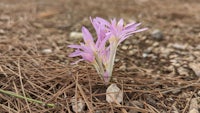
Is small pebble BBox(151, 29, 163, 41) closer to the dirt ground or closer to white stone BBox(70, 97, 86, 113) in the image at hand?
the dirt ground

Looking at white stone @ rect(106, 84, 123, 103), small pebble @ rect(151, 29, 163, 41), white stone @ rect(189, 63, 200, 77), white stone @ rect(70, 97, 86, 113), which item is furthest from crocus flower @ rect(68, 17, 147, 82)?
small pebble @ rect(151, 29, 163, 41)

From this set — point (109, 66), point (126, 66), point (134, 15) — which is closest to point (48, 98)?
point (109, 66)

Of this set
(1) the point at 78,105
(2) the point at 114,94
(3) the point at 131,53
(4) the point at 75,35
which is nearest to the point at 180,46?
(3) the point at 131,53

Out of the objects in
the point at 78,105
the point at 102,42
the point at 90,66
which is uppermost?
the point at 102,42

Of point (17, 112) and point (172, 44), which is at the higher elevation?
point (172, 44)

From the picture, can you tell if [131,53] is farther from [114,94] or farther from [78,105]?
[78,105]

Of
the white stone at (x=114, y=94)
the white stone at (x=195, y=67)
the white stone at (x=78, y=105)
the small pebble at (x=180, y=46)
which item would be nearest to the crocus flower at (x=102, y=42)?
the white stone at (x=114, y=94)

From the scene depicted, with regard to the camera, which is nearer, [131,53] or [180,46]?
[131,53]

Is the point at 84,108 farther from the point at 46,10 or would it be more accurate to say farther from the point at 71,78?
the point at 46,10
